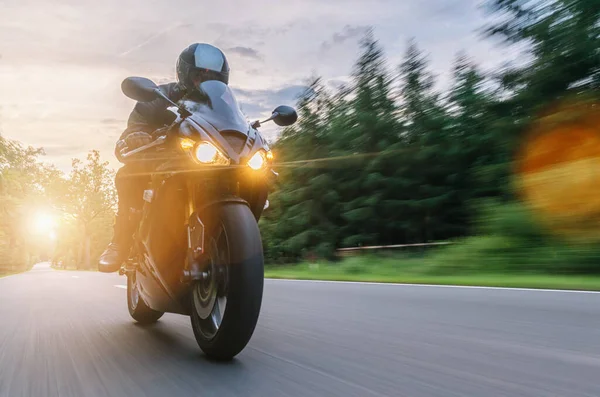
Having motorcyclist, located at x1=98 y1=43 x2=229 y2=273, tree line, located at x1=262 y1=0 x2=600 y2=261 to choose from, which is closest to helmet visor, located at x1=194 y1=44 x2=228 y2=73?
motorcyclist, located at x1=98 y1=43 x2=229 y2=273

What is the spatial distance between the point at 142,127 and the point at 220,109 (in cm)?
103

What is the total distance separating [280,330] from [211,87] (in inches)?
69.6

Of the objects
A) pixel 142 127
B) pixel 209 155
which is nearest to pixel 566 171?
pixel 142 127

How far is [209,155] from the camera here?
3.22m

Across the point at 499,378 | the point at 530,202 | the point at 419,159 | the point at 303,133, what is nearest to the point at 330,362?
the point at 499,378

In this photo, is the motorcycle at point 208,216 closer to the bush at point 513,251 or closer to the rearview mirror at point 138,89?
the rearview mirror at point 138,89

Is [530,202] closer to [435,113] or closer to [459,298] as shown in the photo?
[459,298]

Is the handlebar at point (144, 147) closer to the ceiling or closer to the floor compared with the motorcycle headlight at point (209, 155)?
closer to the ceiling

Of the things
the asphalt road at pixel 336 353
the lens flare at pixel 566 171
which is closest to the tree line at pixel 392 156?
the lens flare at pixel 566 171

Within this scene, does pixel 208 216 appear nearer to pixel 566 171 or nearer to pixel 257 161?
pixel 257 161

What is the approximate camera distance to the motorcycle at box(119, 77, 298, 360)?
9.65 ft

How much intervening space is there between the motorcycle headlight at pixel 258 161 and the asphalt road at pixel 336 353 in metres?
1.05

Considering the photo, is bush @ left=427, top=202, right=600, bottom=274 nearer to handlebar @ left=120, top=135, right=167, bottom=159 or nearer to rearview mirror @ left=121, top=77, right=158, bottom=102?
handlebar @ left=120, top=135, right=167, bottom=159

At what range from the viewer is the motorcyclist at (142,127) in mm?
3760
